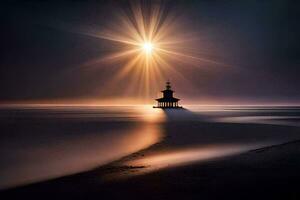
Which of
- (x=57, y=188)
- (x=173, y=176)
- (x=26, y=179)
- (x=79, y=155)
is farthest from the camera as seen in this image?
(x=79, y=155)

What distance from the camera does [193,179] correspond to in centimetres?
1039

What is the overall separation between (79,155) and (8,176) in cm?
592

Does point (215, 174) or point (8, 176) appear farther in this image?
point (8, 176)

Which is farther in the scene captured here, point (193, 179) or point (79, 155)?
point (79, 155)

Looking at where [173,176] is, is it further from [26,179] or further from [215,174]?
[26,179]

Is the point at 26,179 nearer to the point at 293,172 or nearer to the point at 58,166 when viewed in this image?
the point at 58,166

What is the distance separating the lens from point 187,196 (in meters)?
8.49

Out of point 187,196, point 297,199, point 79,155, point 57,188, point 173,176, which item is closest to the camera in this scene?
point 297,199

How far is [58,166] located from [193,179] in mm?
7244

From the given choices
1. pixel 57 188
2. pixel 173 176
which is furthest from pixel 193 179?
pixel 57 188

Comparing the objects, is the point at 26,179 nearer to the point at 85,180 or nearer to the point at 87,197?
the point at 85,180

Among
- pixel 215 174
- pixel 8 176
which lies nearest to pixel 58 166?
pixel 8 176

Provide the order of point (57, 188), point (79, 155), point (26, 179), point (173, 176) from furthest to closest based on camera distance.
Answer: point (79, 155) → point (26, 179) → point (173, 176) → point (57, 188)

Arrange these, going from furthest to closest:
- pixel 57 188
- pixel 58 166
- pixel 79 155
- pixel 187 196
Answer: pixel 79 155, pixel 58 166, pixel 57 188, pixel 187 196
